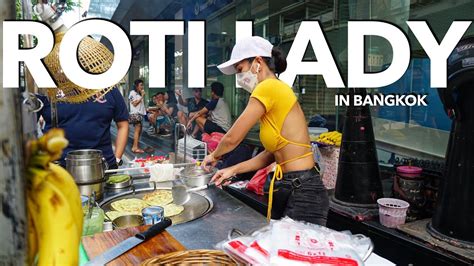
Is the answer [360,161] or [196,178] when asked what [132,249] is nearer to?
[196,178]

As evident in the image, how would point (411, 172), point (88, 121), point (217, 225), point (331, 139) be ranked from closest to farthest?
point (217, 225)
point (411, 172)
point (88, 121)
point (331, 139)

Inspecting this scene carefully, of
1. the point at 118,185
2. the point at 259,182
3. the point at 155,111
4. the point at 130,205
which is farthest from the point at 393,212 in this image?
the point at 155,111

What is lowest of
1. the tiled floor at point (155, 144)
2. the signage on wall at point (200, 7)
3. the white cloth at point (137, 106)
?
the tiled floor at point (155, 144)

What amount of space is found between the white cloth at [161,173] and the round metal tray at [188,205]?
19cm

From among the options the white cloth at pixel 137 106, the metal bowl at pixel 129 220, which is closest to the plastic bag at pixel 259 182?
the metal bowl at pixel 129 220

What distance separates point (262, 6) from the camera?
26.8 feet

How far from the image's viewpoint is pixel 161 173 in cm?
284

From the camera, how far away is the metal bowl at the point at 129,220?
188 cm

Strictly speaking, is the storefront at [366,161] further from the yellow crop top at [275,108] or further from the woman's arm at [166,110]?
the woman's arm at [166,110]

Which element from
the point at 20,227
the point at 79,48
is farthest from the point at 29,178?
the point at 79,48

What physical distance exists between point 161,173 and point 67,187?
2.29 metres

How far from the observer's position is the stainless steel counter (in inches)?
65.4

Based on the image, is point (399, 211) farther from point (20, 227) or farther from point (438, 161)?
point (20, 227)

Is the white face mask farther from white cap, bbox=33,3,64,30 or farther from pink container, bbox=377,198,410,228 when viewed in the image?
pink container, bbox=377,198,410,228
